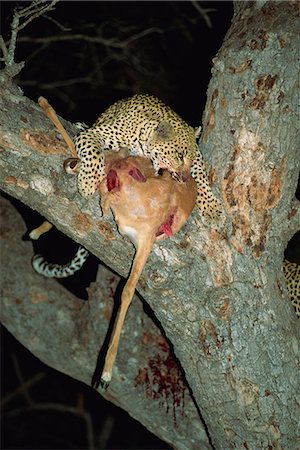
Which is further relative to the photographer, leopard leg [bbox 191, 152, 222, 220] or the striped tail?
the striped tail

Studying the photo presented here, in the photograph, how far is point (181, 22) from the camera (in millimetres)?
7586

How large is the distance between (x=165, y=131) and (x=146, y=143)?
133mm

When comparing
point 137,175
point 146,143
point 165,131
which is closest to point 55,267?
point 146,143

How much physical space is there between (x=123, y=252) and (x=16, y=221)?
1893 mm

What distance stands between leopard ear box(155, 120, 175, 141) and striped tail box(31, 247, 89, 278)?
1.35 meters

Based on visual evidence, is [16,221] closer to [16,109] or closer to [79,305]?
[79,305]

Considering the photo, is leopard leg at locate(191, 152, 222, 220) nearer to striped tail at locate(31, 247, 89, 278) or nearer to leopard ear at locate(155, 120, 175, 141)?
leopard ear at locate(155, 120, 175, 141)

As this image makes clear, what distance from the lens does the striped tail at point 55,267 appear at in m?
4.29

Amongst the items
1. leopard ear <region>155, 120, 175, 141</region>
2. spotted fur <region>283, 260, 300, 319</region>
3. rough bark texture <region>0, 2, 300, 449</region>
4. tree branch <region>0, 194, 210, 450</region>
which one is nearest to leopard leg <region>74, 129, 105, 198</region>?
rough bark texture <region>0, 2, 300, 449</region>

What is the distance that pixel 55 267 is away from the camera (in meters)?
4.30

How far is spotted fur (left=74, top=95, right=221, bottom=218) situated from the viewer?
2797 mm

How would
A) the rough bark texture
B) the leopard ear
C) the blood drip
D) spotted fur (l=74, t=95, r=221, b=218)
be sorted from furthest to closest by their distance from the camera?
1. the leopard ear
2. the rough bark texture
3. spotted fur (l=74, t=95, r=221, b=218)
4. the blood drip

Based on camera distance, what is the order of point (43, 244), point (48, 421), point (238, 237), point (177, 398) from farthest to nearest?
point (48, 421), point (43, 244), point (177, 398), point (238, 237)

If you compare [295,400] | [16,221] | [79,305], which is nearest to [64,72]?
[16,221]
